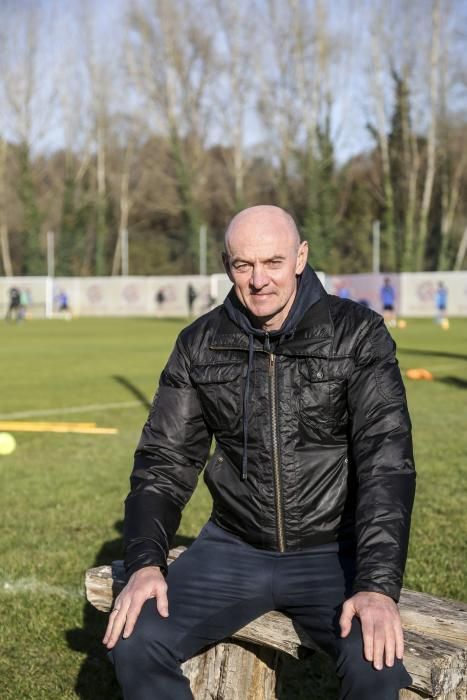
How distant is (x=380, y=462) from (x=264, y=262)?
0.78 m

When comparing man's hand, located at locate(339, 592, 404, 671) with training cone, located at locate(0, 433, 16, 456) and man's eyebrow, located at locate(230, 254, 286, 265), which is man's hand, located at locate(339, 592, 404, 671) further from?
training cone, located at locate(0, 433, 16, 456)

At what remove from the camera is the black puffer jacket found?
3.00 metres

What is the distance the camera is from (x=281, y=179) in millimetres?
54938

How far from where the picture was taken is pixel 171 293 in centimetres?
4766

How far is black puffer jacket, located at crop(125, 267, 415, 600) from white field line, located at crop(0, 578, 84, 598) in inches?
71.7

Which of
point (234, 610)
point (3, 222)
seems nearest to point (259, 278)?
point (234, 610)

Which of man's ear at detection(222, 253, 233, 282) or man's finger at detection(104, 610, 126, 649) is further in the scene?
man's ear at detection(222, 253, 233, 282)

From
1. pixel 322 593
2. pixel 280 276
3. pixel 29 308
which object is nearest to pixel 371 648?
pixel 322 593

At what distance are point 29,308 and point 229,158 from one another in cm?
1625

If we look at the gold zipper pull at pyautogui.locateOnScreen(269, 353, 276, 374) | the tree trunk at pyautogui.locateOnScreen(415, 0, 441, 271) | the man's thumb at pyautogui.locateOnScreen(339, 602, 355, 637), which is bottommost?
the man's thumb at pyautogui.locateOnScreen(339, 602, 355, 637)

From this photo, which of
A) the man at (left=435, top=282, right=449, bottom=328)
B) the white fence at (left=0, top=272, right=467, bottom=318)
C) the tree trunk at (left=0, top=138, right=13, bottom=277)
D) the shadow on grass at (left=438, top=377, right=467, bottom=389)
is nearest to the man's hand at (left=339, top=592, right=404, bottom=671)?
the shadow on grass at (left=438, top=377, right=467, bottom=389)

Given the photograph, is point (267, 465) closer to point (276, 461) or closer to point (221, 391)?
point (276, 461)

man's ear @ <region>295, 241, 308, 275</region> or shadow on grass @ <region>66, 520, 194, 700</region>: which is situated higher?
man's ear @ <region>295, 241, 308, 275</region>

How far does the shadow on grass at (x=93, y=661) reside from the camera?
367 centimetres
